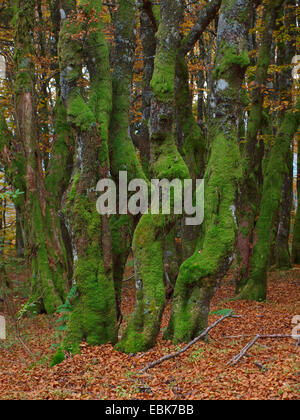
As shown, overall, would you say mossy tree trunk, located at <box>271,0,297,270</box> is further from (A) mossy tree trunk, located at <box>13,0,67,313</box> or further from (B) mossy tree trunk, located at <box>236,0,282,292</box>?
(A) mossy tree trunk, located at <box>13,0,67,313</box>

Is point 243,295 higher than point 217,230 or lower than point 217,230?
lower

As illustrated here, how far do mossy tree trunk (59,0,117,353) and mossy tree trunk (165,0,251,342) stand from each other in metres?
1.32

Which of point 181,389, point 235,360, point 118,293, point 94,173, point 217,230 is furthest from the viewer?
point 118,293

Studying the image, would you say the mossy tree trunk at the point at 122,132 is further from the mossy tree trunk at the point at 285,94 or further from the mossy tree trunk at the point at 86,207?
the mossy tree trunk at the point at 285,94

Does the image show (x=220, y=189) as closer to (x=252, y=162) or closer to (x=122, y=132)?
(x=122, y=132)

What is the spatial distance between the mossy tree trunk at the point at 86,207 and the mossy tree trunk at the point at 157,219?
67cm

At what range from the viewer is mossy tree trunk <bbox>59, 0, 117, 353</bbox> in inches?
296

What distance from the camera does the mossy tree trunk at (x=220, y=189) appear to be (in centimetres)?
707

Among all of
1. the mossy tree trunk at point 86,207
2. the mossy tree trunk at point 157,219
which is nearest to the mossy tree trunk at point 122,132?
the mossy tree trunk at point 86,207

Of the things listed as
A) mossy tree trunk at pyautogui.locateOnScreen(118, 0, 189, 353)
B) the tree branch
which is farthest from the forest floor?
the tree branch

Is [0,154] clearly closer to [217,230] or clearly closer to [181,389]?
[217,230]

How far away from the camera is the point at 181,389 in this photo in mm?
5441

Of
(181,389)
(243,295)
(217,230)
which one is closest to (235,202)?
(217,230)

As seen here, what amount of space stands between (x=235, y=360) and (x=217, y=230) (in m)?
2.07
